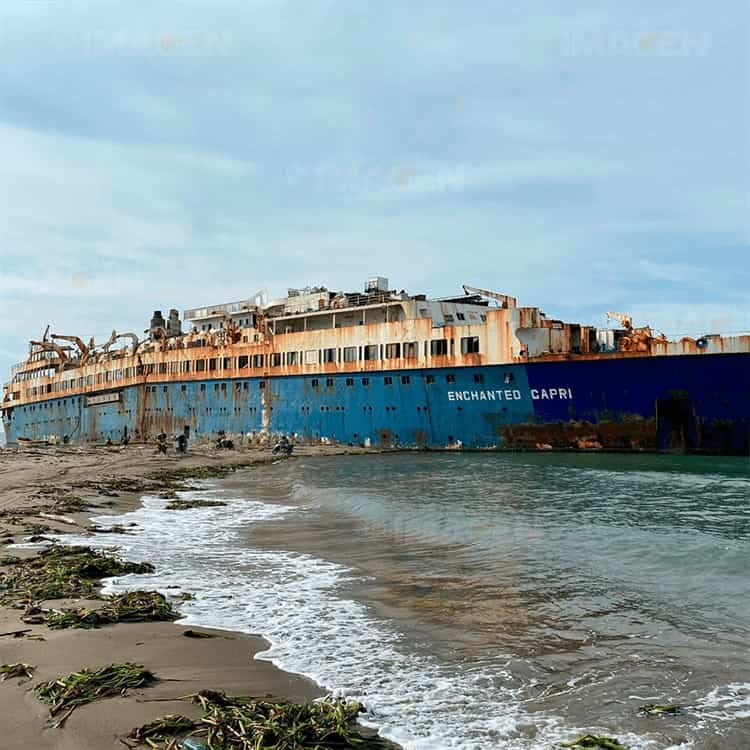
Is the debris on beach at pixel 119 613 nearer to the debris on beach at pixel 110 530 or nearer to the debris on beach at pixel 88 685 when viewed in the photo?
the debris on beach at pixel 88 685

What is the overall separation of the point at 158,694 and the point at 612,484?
1784cm

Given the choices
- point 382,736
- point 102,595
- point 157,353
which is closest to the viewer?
point 382,736

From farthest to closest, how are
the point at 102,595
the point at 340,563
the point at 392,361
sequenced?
the point at 392,361 → the point at 340,563 → the point at 102,595

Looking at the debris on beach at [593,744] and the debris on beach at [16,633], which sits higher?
the debris on beach at [16,633]

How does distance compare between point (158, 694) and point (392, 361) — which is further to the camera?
point (392, 361)

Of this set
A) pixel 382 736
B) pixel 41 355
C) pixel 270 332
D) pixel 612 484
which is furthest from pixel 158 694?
pixel 41 355

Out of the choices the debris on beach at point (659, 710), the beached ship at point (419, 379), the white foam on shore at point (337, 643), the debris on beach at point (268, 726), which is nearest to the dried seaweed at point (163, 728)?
the debris on beach at point (268, 726)

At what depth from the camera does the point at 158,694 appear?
14.9 ft

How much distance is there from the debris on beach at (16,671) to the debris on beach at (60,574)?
204 centimetres

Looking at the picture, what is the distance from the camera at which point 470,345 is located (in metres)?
34.1

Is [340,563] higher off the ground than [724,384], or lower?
lower

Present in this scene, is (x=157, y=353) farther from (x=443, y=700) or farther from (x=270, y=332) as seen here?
(x=443, y=700)

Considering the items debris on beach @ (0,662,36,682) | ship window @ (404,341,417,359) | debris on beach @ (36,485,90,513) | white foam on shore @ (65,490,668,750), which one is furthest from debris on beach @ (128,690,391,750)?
ship window @ (404,341,417,359)

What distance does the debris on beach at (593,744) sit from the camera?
4.06 metres
